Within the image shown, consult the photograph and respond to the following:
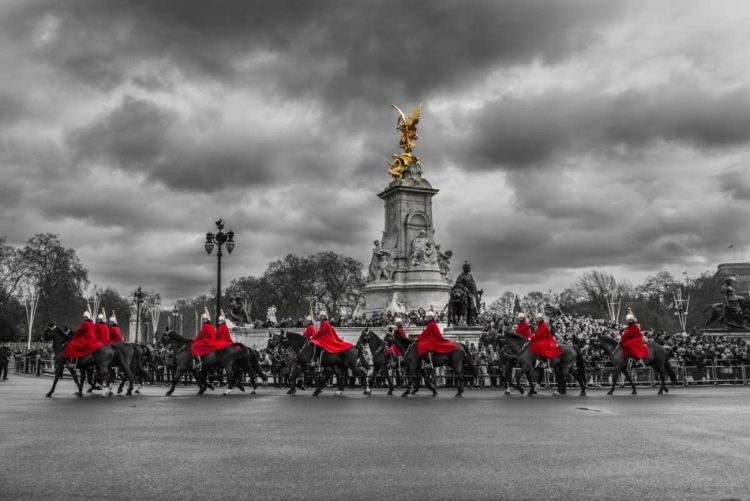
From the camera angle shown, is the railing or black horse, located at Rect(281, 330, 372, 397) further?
the railing

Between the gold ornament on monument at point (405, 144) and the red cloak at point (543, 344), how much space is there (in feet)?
101

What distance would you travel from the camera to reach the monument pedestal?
43875mm

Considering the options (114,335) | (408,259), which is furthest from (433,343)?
(408,259)

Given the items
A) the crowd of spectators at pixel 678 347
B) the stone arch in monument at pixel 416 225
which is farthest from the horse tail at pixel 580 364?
the stone arch in monument at pixel 416 225

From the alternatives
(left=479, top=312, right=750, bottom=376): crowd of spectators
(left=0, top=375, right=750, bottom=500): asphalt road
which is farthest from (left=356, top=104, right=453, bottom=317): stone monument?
(left=0, top=375, right=750, bottom=500): asphalt road

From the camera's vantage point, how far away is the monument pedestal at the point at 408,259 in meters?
43.9

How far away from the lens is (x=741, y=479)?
6.43 metres

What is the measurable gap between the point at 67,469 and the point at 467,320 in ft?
88.5

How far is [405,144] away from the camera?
50594 millimetres

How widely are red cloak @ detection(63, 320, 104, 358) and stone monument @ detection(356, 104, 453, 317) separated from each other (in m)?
26.2

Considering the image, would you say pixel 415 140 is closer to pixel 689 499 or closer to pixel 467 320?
pixel 467 320

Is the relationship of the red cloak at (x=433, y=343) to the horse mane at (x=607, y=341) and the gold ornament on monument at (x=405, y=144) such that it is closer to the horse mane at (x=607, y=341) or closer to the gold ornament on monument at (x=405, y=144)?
the horse mane at (x=607, y=341)

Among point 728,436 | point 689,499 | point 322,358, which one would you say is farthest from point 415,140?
point 689,499

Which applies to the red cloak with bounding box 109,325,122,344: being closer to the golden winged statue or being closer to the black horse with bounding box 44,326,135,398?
the black horse with bounding box 44,326,135,398
